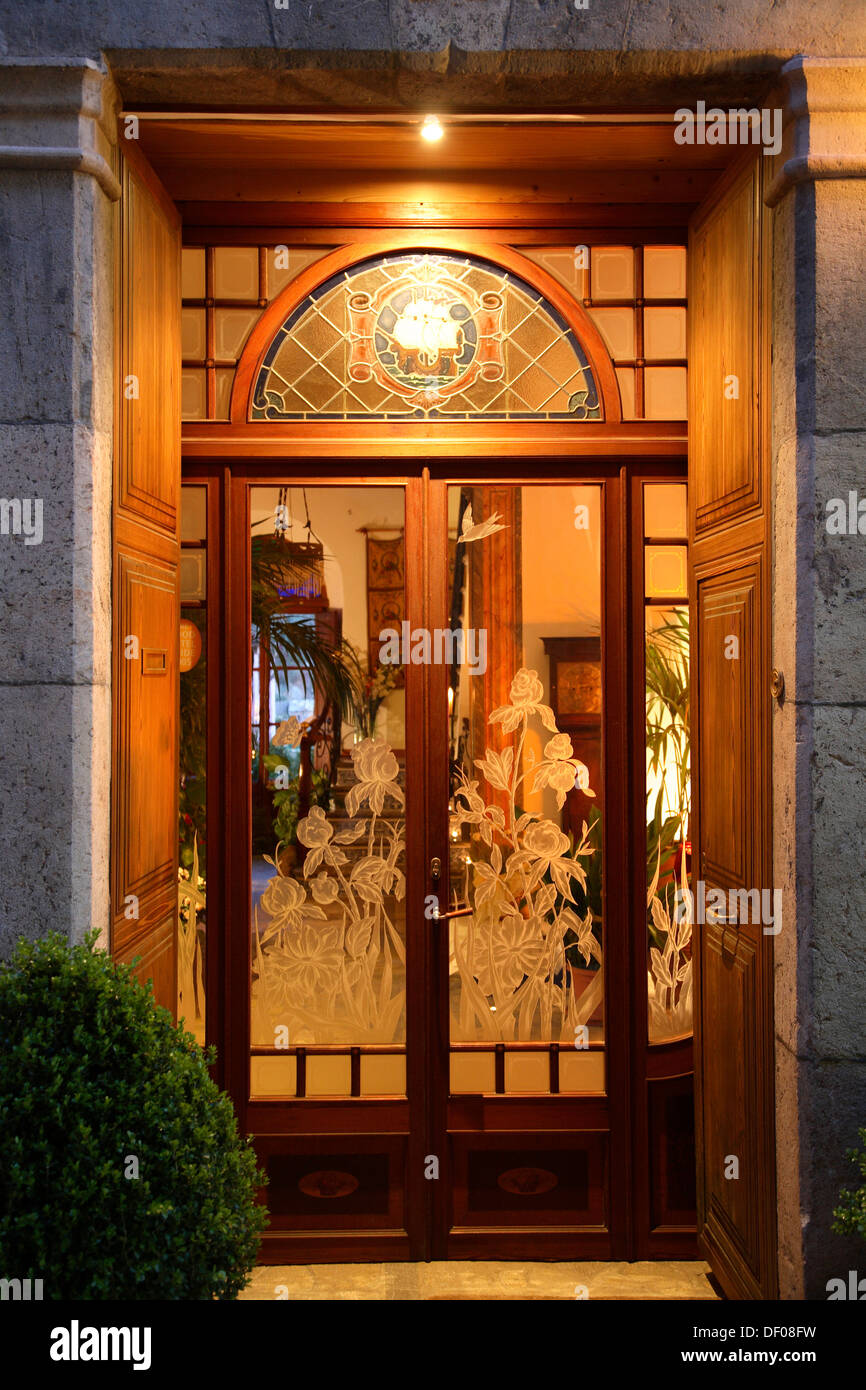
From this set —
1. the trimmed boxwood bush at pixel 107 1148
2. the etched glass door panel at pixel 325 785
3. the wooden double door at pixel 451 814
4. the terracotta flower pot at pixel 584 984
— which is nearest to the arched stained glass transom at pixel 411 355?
the wooden double door at pixel 451 814

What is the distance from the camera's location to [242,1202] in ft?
7.85

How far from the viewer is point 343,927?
367cm

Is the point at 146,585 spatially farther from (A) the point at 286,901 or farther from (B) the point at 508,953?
(B) the point at 508,953

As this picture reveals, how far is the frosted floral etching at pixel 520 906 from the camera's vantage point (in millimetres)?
3676

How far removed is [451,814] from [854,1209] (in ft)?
5.73

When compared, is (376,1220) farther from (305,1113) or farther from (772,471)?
(772,471)

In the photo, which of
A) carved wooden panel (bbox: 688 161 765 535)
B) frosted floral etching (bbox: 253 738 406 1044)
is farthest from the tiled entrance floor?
carved wooden panel (bbox: 688 161 765 535)

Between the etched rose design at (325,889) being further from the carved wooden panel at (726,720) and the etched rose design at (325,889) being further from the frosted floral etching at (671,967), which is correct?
the carved wooden panel at (726,720)

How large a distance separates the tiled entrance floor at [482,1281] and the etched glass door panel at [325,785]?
58cm

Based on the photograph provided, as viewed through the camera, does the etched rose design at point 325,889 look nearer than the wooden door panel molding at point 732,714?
No

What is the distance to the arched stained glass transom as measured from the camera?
366 cm

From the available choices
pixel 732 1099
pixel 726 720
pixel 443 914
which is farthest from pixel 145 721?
pixel 732 1099

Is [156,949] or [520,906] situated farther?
[520,906]

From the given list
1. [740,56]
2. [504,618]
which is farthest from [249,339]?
[740,56]
